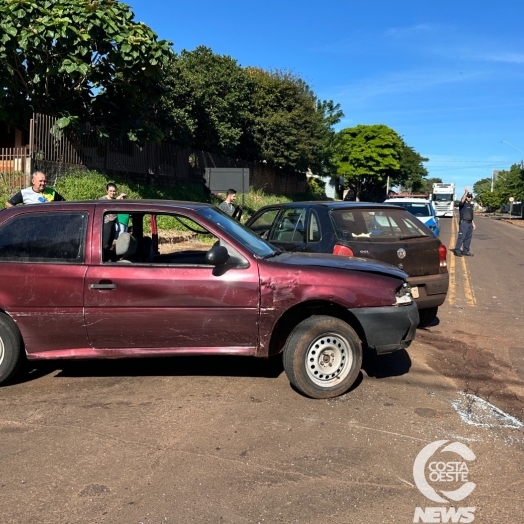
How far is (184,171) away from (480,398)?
21171 millimetres

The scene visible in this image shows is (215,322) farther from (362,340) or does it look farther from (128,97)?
(128,97)

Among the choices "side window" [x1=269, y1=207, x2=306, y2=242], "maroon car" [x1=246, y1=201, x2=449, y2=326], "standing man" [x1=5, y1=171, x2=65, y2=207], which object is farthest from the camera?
"standing man" [x1=5, y1=171, x2=65, y2=207]

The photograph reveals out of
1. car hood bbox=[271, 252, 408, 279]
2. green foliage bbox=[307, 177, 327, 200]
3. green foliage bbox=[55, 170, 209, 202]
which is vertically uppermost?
green foliage bbox=[307, 177, 327, 200]

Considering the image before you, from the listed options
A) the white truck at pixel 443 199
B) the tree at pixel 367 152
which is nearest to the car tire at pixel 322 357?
the white truck at pixel 443 199

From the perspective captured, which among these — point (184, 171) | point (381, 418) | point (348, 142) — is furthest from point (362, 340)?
point (348, 142)

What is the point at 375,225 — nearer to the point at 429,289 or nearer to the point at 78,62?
the point at 429,289

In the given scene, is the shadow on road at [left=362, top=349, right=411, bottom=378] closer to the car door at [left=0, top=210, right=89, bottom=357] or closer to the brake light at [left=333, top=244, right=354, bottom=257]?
the brake light at [left=333, top=244, right=354, bottom=257]

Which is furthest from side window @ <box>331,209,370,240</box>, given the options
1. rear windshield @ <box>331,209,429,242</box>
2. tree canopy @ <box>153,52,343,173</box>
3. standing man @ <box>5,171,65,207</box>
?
tree canopy @ <box>153,52,343,173</box>

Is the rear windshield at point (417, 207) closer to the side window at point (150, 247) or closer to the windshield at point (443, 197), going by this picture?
the side window at point (150, 247)

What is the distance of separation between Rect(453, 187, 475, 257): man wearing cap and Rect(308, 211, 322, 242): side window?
9.52 meters

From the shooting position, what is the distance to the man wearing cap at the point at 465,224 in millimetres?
15203

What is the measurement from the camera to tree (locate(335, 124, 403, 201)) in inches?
2489

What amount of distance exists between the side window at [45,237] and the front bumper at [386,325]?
8.21 ft

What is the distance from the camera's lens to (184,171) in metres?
24.6
